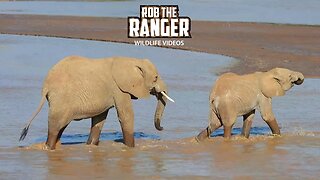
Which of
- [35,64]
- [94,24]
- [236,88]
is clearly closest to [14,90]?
[35,64]

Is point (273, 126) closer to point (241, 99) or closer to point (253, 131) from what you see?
point (241, 99)

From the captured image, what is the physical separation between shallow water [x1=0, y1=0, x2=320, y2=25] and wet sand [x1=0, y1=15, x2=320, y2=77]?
417cm

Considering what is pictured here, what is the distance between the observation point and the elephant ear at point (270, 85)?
16.6 m

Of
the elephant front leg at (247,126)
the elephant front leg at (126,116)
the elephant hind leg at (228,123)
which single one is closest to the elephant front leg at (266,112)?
the elephant front leg at (247,126)

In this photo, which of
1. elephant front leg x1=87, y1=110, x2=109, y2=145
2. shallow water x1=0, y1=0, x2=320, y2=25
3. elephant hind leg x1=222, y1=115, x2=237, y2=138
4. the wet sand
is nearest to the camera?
elephant front leg x1=87, y1=110, x2=109, y2=145

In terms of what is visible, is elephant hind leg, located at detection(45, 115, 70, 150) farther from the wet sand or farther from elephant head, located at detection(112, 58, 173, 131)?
the wet sand

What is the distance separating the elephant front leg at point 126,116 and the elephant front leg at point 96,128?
1.29ft

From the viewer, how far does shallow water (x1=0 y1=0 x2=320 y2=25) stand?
1989 inches

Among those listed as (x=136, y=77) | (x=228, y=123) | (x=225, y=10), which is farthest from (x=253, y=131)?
(x=225, y=10)

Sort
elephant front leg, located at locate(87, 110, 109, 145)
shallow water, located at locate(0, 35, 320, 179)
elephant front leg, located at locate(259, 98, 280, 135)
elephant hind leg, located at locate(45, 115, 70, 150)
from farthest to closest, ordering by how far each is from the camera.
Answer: elephant front leg, located at locate(259, 98, 280, 135) → elephant front leg, located at locate(87, 110, 109, 145) → elephant hind leg, located at locate(45, 115, 70, 150) → shallow water, located at locate(0, 35, 320, 179)

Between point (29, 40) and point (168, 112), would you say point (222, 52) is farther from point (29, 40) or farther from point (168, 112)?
point (168, 112)

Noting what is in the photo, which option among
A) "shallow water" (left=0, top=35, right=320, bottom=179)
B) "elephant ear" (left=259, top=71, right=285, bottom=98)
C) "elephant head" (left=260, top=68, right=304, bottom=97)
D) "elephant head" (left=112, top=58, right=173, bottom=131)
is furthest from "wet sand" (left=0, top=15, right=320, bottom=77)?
"elephant head" (left=112, top=58, right=173, bottom=131)

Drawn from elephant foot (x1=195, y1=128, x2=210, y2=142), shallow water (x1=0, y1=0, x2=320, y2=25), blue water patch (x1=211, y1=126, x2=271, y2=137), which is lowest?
shallow water (x1=0, y1=0, x2=320, y2=25)

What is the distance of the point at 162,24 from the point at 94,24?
7.24 metres
